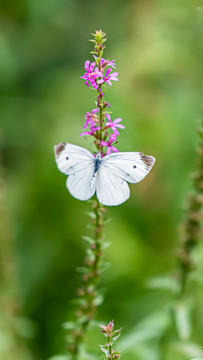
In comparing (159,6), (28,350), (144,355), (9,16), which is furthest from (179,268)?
(9,16)

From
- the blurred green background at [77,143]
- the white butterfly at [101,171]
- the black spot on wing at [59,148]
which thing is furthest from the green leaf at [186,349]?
the black spot on wing at [59,148]

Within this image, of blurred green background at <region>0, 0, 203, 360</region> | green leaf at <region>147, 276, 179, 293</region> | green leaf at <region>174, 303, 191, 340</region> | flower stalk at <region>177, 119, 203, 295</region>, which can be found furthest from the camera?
blurred green background at <region>0, 0, 203, 360</region>

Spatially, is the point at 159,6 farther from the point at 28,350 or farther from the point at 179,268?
the point at 28,350

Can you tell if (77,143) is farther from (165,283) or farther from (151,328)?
(151,328)

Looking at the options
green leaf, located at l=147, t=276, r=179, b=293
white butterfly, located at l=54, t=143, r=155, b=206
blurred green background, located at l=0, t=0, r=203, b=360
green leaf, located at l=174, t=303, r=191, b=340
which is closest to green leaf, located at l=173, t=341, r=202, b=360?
green leaf, located at l=174, t=303, r=191, b=340

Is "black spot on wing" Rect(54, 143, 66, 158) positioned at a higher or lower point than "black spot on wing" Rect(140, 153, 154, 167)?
higher

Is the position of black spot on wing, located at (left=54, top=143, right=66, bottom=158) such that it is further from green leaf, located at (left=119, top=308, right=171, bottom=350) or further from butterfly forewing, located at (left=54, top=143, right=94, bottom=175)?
green leaf, located at (left=119, top=308, right=171, bottom=350)

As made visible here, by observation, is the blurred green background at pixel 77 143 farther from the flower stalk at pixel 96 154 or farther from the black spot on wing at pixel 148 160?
the black spot on wing at pixel 148 160

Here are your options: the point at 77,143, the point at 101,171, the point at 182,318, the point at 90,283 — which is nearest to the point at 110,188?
the point at 101,171
